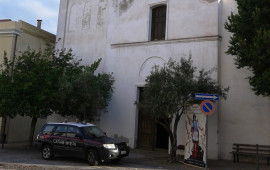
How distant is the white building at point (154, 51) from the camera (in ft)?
49.3

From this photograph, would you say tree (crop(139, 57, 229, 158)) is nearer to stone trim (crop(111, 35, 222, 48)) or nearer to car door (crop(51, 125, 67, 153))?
stone trim (crop(111, 35, 222, 48))

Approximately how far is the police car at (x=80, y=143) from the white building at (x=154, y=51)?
5135 millimetres

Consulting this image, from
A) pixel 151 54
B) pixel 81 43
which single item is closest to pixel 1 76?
pixel 81 43

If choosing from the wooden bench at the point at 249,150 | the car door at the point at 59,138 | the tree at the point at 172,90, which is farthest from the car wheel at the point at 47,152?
the wooden bench at the point at 249,150

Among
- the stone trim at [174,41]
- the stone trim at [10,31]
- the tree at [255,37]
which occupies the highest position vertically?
the stone trim at [10,31]

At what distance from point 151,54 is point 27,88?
24.2 feet

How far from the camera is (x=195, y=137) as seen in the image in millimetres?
12930

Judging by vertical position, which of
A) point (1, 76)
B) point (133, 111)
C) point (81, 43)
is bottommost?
point (133, 111)

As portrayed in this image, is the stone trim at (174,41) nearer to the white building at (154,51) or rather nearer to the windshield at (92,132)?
the white building at (154,51)

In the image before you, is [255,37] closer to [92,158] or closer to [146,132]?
[92,158]

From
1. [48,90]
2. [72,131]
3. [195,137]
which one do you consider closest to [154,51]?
[48,90]

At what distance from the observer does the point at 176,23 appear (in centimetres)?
1738

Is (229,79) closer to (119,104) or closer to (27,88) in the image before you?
(119,104)

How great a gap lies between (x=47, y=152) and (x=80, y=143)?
2026 mm
